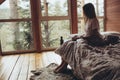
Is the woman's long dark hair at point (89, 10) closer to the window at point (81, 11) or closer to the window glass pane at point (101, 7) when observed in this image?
the window at point (81, 11)

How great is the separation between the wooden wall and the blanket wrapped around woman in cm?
223

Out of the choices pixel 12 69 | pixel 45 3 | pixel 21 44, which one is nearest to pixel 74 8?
pixel 45 3

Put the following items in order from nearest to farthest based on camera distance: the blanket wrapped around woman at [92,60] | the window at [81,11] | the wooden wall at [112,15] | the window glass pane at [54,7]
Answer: the blanket wrapped around woman at [92,60]
the wooden wall at [112,15]
the window glass pane at [54,7]
the window at [81,11]

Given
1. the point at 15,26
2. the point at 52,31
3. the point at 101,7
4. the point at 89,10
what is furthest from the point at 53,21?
the point at 89,10

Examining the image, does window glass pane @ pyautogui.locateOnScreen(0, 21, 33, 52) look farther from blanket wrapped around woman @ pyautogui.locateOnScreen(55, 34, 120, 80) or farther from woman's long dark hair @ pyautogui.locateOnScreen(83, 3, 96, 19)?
woman's long dark hair @ pyautogui.locateOnScreen(83, 3, 96, 19)

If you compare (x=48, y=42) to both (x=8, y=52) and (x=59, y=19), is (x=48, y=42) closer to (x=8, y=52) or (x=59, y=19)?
(x=59, y=19)

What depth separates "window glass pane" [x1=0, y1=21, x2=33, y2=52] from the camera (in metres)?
4.49

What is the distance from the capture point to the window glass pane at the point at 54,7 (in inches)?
184

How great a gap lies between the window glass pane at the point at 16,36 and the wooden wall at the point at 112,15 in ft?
7.48

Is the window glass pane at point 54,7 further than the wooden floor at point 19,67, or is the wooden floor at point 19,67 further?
the window glass pane at point 54,7

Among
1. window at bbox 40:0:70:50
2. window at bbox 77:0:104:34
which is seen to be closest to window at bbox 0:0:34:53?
window at bbox 40:0:70:50

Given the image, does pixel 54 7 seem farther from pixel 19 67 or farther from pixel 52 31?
pixel 19 67

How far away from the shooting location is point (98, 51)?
1965mm

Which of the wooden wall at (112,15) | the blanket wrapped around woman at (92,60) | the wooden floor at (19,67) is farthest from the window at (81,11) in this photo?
the blanket wrapped around woman at (92,60)
